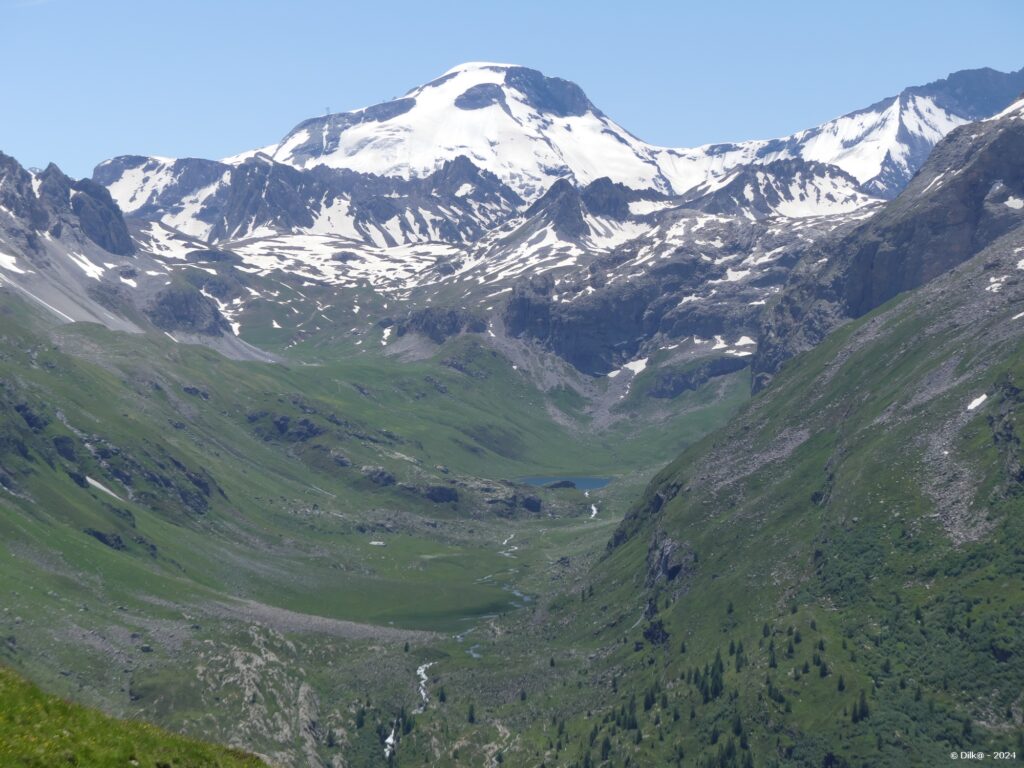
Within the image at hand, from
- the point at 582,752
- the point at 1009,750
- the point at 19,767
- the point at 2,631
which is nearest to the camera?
the point at 19,767

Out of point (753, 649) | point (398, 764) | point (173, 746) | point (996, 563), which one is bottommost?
point (398, 764)

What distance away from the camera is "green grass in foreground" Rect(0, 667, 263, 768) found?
43875 millimetres

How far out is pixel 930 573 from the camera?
196 meters

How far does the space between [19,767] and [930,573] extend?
177m

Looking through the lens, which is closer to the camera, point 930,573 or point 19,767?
point 19,767

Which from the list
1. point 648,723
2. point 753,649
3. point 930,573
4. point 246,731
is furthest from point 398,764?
point 930,573

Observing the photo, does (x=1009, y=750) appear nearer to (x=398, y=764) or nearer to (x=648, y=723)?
(x=648, y=723)

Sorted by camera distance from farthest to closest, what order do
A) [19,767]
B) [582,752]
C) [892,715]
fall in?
1. [582,752]
2. [892,715]
3. [19,767]

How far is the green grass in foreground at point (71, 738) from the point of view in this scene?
43875mm

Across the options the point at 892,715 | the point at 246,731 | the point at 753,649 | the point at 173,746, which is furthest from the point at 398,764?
the point at 173,746

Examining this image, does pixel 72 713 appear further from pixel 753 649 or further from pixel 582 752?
pixel 753 649

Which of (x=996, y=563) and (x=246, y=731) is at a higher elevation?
(x=996, y=563)

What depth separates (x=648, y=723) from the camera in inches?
7520

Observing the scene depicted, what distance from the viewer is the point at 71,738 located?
4609 cm
